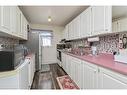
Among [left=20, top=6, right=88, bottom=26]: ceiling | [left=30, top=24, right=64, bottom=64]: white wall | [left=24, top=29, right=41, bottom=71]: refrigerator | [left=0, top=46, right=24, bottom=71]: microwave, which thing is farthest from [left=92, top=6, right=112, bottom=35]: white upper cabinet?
[left=30, top=24, right=64, bottom=64]: white wall

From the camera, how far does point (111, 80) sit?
123cm

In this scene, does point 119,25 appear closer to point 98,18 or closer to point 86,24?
point 98,18

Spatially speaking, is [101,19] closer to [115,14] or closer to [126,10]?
[115,14]

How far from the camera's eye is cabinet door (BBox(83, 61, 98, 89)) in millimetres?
1600

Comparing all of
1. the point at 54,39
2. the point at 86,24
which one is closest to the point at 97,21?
the point at 86,24

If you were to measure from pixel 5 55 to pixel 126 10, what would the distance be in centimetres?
201

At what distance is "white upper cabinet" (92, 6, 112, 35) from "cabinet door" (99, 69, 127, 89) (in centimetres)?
77

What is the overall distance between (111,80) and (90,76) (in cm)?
56

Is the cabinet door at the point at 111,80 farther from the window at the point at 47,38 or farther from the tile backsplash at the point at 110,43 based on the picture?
the window at the point at 47,38

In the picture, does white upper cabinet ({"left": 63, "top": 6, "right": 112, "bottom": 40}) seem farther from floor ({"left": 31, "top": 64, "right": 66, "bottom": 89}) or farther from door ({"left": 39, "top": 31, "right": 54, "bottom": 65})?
door ({"left": 39, "top": 31, "right": 54, "bottom": 65})

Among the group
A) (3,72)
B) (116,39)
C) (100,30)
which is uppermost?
(100,30)

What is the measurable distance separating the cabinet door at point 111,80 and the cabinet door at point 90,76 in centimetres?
14

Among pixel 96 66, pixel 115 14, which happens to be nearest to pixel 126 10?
pixel 115 14

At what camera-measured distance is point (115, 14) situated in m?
1.75
